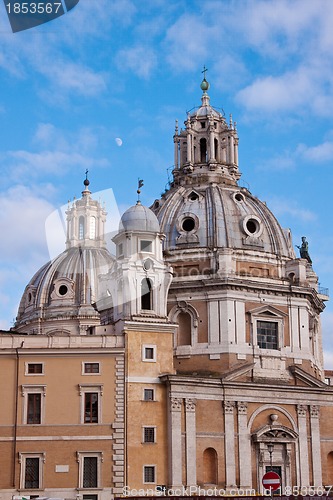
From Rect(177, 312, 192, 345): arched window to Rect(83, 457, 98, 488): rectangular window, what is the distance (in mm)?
13451

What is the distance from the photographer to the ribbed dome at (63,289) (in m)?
78.5

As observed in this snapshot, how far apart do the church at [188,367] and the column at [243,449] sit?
9cm

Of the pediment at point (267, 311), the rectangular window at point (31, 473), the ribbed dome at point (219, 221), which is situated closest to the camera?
the rectangular window at point (31, 473)

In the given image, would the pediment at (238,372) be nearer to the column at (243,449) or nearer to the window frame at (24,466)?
the column at (243,449)

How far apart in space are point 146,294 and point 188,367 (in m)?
6.85

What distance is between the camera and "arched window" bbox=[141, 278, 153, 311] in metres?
56.5

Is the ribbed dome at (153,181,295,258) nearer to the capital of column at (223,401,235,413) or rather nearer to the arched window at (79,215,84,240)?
the capital of column at (223,401,235,413)

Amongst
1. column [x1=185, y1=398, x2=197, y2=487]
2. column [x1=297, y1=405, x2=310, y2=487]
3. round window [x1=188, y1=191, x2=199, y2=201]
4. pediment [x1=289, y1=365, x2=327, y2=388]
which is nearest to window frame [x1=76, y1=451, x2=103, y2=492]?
column [x1=185, y1=398, x2=197, y2=487]

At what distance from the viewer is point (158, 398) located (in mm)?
53625

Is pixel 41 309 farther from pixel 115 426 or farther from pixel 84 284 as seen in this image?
pixel 115 426

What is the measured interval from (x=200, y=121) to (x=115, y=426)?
2938 centimetres

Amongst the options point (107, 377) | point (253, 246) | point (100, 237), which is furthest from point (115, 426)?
point (100, 237)

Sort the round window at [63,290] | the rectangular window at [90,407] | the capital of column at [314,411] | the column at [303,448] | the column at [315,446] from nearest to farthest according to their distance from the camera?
1. the rectangular window at [90,407]
2. the column at [303,448]
3. the column at [315,446]
4. the capital of column at [314,411]
5. the round window at [63,290]

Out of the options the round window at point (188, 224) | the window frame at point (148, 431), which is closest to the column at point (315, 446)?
the window frame at point (148, 431)
